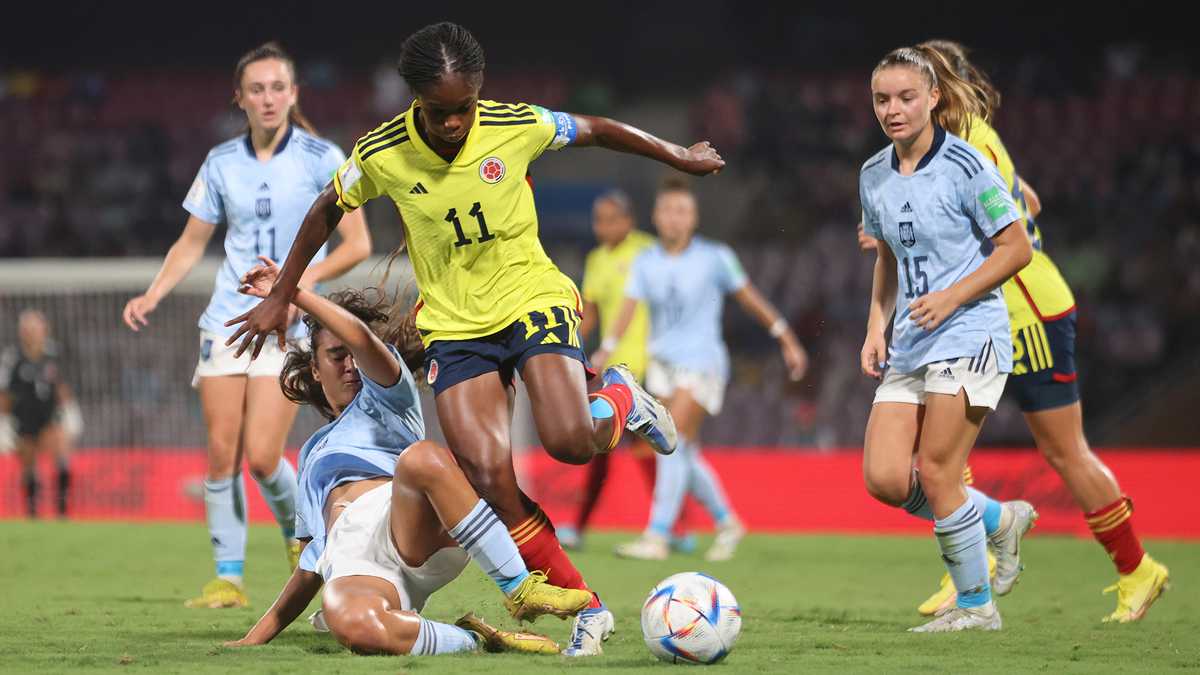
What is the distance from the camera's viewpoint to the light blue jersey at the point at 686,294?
10047 millimetres

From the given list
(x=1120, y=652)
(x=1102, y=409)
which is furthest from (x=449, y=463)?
(x=1102, y=409)

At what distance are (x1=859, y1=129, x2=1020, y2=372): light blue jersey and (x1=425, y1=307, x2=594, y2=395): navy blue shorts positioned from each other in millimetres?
1271

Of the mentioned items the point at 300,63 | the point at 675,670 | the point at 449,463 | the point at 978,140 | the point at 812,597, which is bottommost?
the point at 812,597

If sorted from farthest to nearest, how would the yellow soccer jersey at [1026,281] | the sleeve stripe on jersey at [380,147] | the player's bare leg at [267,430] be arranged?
1. the player's bare leg at [267,430]
2. the yellow soccer jersey at [1026,281]
3. the sleeve stripe on jersey at [380,147]

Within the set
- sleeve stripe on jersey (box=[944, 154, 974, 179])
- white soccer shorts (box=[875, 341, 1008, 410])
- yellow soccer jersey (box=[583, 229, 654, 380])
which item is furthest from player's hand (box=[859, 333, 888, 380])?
yellow soccer jersey (box=[583, 229, 654, 380])

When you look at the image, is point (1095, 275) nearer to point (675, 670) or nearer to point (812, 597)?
point (812, 597)

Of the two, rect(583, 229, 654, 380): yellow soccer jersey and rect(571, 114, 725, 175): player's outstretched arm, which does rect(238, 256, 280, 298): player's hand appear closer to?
rect(571, 114, 725, 175): player's outstretched arm

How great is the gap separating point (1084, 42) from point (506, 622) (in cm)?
1578

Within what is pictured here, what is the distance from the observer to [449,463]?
4621mm

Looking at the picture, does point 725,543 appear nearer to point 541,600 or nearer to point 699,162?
point 699,162

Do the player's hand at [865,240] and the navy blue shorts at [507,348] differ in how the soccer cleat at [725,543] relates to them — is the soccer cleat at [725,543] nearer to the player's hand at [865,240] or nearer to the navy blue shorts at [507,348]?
the player's hand at [865,240]

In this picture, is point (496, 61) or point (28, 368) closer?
point (28, 368)

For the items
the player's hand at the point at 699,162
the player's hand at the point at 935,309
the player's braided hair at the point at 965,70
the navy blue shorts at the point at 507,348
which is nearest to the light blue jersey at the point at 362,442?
the navy blue shorts at the point at 507,348

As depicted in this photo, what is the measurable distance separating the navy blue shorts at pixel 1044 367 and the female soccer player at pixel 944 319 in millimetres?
692
